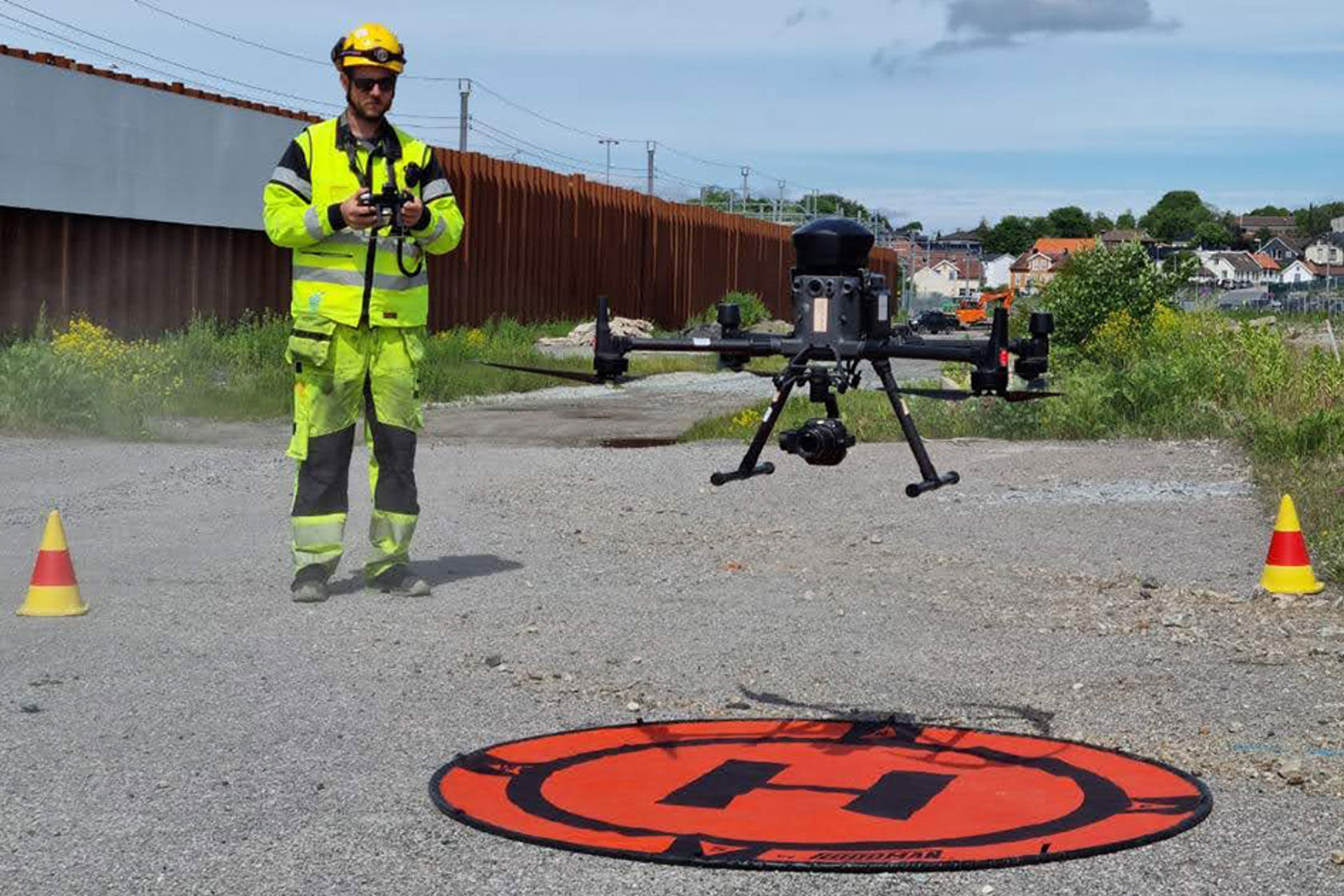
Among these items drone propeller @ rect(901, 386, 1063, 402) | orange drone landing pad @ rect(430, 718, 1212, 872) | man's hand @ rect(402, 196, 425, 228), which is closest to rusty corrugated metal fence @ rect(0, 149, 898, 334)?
man's hand @ rect(402, 196, 425, 228)

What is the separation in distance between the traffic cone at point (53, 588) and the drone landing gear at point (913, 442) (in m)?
4.84

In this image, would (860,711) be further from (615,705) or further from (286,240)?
Result: (286,240)

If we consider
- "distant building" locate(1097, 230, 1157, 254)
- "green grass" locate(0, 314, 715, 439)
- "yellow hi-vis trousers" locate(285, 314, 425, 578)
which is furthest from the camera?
"distant building" locate(1097, 230, 1157, 254)

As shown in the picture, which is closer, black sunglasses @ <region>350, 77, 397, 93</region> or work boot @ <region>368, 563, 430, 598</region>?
black sunglasses @ <region>350, 77, 397, 93</region>

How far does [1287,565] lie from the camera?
10.3m

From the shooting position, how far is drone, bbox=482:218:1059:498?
18.7 feet

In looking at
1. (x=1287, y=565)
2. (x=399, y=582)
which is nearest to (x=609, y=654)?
(x=399, y=582)

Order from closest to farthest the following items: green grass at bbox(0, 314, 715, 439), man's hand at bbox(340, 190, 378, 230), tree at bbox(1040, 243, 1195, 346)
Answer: man's hand at bbox(340, 190, 378, 230) → green grass at bbox(0, 314, 715, 439) → tree at bbox(1040, 243, 1195, 346)

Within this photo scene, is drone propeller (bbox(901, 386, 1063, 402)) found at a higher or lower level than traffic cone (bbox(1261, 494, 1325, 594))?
higher

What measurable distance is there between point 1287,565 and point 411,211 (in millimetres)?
4515

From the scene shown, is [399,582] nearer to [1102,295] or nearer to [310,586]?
[310,586]

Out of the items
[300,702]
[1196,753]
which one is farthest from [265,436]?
[1196,753]

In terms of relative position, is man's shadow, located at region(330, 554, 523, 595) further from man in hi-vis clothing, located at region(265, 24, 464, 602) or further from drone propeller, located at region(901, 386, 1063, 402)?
drone propeller, located at region(901, 386, 1063, 402)

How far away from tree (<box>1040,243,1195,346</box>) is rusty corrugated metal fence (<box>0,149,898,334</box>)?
335 cm
